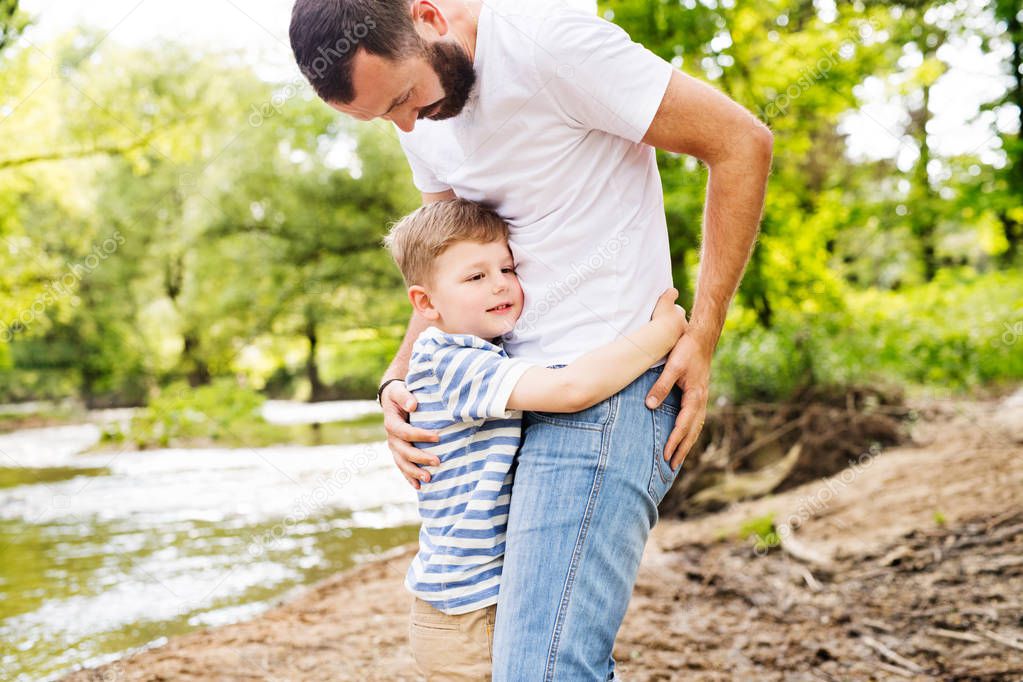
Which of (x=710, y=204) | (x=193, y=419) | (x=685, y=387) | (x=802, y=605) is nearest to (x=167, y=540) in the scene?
(x=802, y=605)

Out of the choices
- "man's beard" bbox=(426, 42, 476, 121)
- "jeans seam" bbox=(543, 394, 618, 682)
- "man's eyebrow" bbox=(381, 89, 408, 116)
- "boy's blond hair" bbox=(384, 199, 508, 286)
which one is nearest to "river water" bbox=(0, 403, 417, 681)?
"boy's blond hair" bbox=(384, 199, 508, 286)

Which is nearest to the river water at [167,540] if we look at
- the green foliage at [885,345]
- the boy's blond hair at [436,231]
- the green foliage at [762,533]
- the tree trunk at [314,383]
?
the green foliage at [762,533]

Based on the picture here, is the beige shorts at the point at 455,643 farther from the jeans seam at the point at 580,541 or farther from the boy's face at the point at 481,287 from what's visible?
the boy's face at the point at 481,287

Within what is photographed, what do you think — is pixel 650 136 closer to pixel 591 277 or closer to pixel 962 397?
pixel 591 277

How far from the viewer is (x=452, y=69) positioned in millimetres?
1581

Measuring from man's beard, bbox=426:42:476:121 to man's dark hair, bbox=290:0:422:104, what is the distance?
0.04 m

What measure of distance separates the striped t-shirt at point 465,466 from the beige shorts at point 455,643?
3cm

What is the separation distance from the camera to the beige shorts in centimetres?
163

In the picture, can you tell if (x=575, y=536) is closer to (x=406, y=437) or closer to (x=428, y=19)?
(x=406, y=437)

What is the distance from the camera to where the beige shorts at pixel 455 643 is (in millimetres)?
1631

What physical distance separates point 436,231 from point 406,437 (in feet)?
1.37

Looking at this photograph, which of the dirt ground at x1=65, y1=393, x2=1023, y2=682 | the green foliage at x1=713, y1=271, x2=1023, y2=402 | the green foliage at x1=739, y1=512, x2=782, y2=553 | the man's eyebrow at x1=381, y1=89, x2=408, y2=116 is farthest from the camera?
the green foliage at x1=713, y1=271, x2=1023, y2=402

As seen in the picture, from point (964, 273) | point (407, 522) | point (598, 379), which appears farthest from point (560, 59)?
point (964, 273)

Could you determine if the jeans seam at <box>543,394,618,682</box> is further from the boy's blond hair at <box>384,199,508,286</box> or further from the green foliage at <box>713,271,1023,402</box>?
the green foliage at <box>713,271,1023,402</box>
